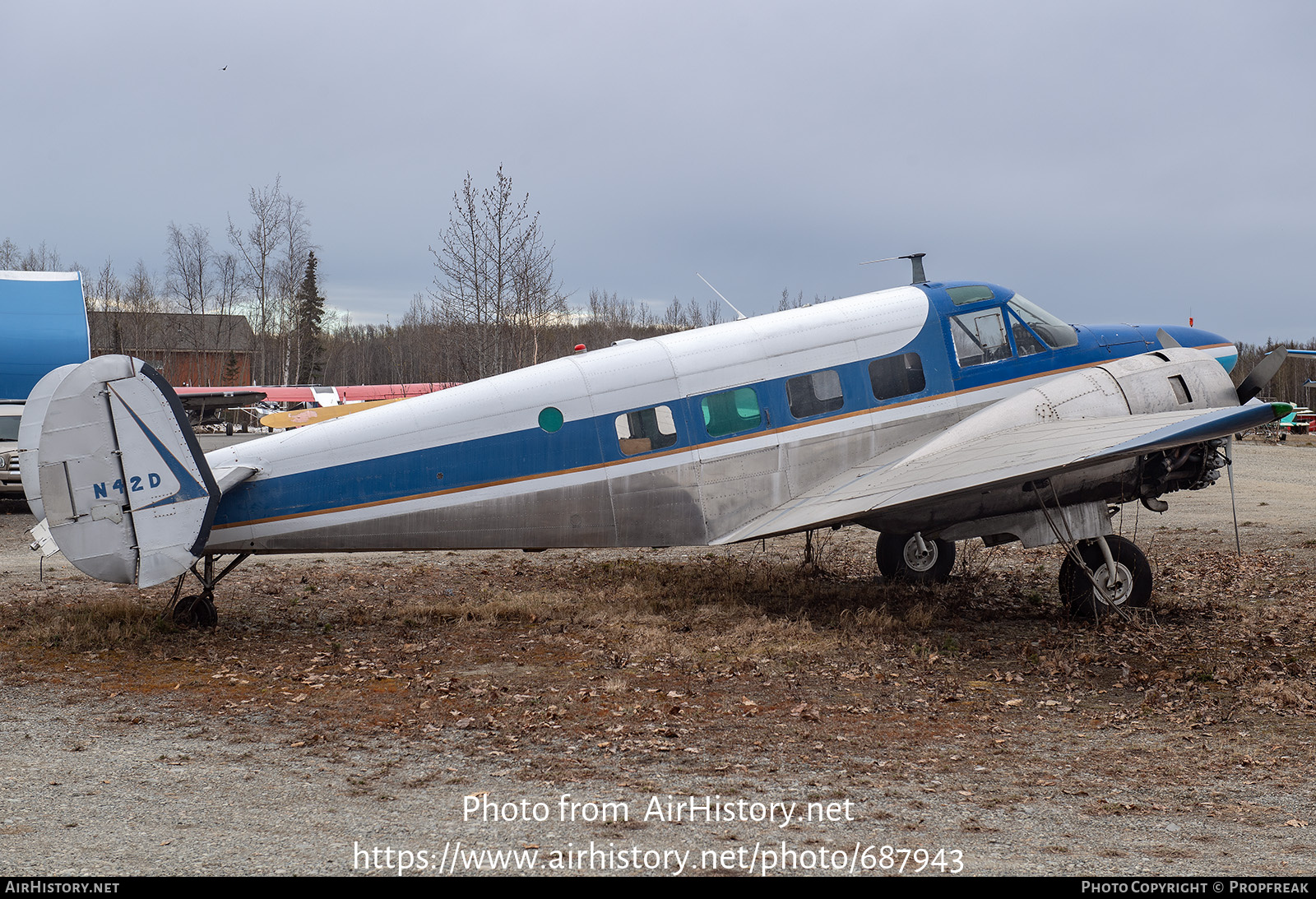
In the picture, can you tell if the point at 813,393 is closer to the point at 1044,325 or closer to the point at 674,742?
the point at 1044,325

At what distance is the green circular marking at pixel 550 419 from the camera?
9.66 meters

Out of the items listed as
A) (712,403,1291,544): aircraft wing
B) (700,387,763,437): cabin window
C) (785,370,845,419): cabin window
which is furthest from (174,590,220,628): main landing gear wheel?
(785,370,845,419): cabin window

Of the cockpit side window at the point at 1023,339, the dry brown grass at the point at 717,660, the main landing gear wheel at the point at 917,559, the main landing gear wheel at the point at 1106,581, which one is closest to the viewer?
the dry brown grass at the point at 717,660

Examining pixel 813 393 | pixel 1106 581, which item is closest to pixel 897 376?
pixel 813 393

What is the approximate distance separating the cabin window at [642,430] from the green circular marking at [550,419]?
632mm

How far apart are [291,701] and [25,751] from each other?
176 centimetres

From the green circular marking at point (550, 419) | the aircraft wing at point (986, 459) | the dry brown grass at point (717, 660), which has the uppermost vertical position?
the green circular marking at point (550, 419)

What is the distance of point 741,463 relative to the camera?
10.0m

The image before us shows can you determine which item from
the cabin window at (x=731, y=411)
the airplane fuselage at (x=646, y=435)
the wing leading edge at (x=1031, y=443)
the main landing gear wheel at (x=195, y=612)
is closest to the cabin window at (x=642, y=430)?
the airplane fuselage at (x=646, y=435)

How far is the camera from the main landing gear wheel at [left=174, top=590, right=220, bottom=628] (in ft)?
31.7

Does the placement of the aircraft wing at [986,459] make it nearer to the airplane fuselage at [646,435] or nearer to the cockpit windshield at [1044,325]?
the airplane fuselage at [646,435]

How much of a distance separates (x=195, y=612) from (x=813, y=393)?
693 centimetres

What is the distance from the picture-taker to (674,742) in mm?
6320
